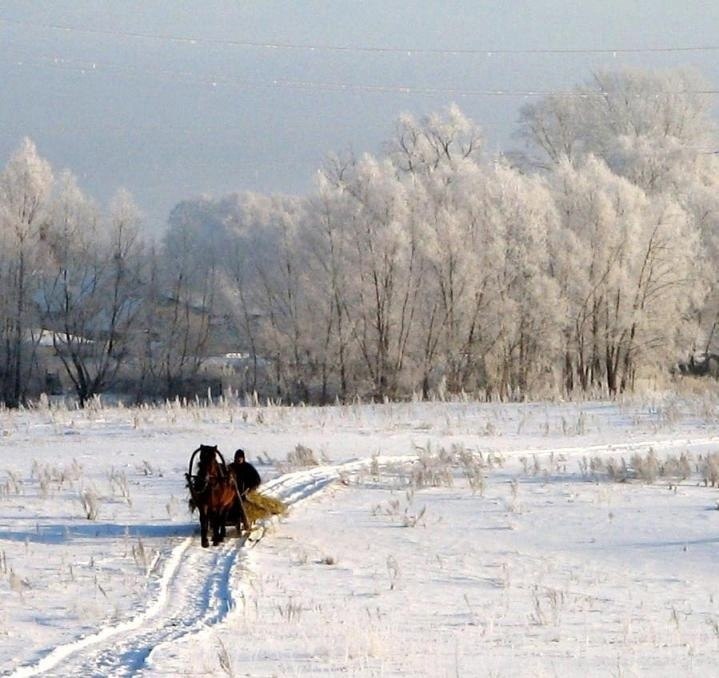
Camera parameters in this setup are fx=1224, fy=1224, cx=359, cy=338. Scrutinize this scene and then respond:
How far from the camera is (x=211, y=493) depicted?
35.6 feet

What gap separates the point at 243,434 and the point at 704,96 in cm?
4421

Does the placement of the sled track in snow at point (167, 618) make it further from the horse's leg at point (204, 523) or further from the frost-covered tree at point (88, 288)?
the frost-covered tree at point (88, 288)

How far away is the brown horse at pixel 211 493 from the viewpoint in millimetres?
10852

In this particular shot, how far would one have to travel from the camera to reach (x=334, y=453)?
19.7 metres

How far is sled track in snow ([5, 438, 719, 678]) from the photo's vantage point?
262 inches

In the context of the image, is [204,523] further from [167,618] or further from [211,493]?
[167,618]

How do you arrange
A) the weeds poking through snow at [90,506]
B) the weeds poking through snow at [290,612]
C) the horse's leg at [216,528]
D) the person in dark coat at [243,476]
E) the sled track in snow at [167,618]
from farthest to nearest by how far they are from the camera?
1. the weeds poking through snow at [90,506]
2. the person in dark coat at [243,476]
3. the horse's leg at [216,528]
4. the weeds poking through snow at [290,612]
5. the sled track in snow at [167,618]

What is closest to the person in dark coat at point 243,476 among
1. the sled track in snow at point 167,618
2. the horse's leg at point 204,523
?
the sled track in snow at point 167,618

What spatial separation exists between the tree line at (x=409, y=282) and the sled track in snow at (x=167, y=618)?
3061 cm

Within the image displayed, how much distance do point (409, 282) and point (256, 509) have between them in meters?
35.0

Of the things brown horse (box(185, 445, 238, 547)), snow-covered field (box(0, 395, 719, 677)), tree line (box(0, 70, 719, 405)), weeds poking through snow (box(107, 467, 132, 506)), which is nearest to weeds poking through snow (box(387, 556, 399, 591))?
snow-covered field (box(0, 395, 719, 677))

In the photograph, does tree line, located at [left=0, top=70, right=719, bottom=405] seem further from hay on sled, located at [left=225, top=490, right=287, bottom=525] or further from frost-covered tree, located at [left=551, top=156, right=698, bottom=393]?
hay on sled, located at [left=225, top=490, right=287, bottom=525]

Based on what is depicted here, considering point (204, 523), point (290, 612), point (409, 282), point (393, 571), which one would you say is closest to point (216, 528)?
point (204, 523)

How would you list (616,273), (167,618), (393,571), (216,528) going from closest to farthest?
1. (167,618)
2. (393,571)
3. (216,528)
4. (616,273)
